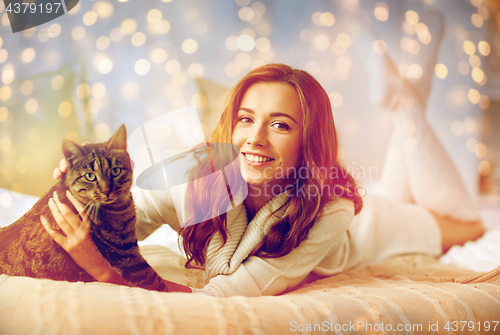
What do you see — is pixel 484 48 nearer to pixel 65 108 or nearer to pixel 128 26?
pixel 128 26

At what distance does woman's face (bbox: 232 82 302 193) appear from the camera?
57cm

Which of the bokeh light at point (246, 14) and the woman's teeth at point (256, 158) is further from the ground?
the bokeh light at point (246, 14)

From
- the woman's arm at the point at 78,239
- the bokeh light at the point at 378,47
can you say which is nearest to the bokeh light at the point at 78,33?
the woman's arm at the point at 78,239

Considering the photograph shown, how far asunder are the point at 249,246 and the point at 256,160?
0.63 feet

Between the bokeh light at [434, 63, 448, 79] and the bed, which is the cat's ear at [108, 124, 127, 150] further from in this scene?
the bokeh light at [434, 63, 448, 79]

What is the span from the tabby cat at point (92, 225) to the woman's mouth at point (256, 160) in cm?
24

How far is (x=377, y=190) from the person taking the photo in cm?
133

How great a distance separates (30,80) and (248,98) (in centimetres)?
45

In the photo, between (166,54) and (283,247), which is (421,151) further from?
(166,54)

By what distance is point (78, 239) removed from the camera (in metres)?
0.45

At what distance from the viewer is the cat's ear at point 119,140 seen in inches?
18.6

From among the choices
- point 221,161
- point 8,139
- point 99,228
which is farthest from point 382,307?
point 8,139

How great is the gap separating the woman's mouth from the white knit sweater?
0.11 m

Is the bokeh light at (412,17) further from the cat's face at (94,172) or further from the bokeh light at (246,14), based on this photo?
the cat's face at (94,172)
